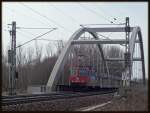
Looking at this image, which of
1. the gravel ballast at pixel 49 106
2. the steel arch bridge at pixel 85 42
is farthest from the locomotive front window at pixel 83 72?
the gravel ballast at pixel 49 106

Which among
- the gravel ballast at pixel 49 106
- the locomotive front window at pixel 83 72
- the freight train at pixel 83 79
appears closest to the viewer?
the gravel ballast at pixel 49 106

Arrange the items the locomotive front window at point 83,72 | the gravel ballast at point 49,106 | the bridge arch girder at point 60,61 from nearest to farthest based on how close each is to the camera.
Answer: the gravel ballast at point 49,106 < the locomotive front window at point 83,72 < the bridge arch girder at point 60,61

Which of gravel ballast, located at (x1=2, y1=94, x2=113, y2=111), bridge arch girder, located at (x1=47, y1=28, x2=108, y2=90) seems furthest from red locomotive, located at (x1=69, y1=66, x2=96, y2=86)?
gravel ballast, located at (x1=2, y1=94, x2=113, y2=111)

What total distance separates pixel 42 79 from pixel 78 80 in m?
30.9

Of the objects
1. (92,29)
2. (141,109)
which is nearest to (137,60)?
(92,29)

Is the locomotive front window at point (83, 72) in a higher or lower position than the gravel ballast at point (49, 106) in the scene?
higher

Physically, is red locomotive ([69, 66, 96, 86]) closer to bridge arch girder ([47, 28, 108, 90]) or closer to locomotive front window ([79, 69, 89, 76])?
locomotive front window ([79, 69, 89, 76])

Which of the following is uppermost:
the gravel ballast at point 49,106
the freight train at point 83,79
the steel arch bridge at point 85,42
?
the steel arch bridge at point 85,42

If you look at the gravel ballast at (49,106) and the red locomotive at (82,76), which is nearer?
the gravel ballast at (49,106)

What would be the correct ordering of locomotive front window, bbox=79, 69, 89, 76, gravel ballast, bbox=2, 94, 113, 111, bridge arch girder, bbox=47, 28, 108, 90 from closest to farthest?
gravel ballast, bbox=2, 94, 113, 111 < locomotive front window, bbox=79, 69, 89, 76 < bridge arch girder, bbox=47, 28, 108, 90

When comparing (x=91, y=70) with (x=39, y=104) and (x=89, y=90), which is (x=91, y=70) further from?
(x=39, y=104)

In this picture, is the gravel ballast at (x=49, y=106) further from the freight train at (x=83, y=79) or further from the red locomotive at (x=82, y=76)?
the freight train at (x=83, y=79)

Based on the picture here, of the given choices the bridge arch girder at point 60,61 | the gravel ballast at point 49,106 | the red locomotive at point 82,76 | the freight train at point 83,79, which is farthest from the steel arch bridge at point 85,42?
the gravel ballast at point 49,106

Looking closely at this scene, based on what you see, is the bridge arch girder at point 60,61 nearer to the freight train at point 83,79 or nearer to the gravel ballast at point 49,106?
the freight train at point 83,79
